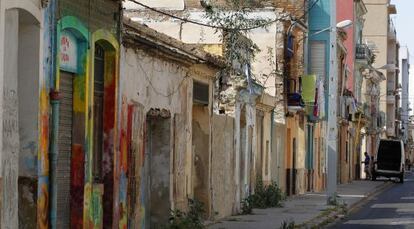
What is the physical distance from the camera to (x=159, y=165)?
20453 mm

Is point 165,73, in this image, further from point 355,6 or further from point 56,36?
point 355,6

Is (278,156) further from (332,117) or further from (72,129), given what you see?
(72,129)

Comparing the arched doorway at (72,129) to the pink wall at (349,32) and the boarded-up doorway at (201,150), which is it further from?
the pink wall at (349,32)

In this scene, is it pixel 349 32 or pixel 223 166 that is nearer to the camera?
pixel 223 166

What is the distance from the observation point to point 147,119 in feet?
64.7

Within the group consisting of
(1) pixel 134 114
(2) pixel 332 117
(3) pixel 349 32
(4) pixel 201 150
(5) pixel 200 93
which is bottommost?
(4) pixel 201 150

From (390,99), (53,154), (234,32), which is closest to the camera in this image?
(53,154)

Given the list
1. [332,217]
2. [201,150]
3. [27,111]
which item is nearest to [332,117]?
[332,217]

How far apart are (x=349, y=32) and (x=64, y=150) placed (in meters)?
54.3

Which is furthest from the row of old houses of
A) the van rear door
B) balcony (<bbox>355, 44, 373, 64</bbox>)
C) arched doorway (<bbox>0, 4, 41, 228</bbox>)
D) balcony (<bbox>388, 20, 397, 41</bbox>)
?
balcony (<bbox>388, 20, 397, 41</bbox>)

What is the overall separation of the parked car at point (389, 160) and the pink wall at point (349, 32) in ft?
14.8

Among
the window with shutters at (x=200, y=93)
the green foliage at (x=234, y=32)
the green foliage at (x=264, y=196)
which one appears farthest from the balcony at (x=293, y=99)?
the window with shutters at (x=200, y=93)

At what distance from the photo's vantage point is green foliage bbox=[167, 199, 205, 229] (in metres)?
19.8

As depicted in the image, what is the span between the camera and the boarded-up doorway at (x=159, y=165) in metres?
20.2
